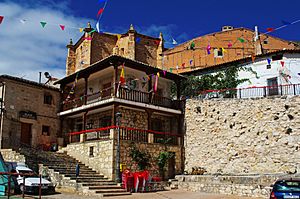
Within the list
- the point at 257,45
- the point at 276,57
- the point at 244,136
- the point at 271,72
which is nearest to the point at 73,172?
the point at 244,136

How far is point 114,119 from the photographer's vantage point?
1922 centimetres

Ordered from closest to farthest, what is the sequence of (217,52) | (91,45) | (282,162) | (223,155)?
(282,162) → (223,155) → (217,52) → (91,45)

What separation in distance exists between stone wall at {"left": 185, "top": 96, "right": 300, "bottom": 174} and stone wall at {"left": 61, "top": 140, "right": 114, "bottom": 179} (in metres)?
5.60

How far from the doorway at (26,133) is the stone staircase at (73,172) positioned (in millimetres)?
2332

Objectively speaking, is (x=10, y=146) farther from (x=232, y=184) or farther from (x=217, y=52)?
(x=217, y=52)

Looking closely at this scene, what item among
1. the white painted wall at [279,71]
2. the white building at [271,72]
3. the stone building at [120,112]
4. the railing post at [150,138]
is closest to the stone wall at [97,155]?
the stone building at [120,112]

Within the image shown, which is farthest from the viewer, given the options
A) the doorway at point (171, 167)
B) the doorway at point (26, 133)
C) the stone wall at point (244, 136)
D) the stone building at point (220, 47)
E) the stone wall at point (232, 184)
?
the stone building at point (220, 47)

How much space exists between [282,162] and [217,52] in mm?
16023

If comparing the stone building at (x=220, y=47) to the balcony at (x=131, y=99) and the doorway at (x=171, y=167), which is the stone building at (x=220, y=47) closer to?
the balcony at (x=131, y=99)

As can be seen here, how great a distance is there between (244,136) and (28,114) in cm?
1338

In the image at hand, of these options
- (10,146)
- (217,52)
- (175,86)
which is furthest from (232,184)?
(217,52)

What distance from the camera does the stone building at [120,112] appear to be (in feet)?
62.7

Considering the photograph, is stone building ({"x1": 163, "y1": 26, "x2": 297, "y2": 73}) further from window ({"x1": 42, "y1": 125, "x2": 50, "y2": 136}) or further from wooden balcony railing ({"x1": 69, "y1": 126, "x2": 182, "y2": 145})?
window ({"x1": 42, "y1": 125, "x2": 50, "y2": 136})

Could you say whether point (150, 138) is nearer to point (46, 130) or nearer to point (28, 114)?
point (46, 130)
